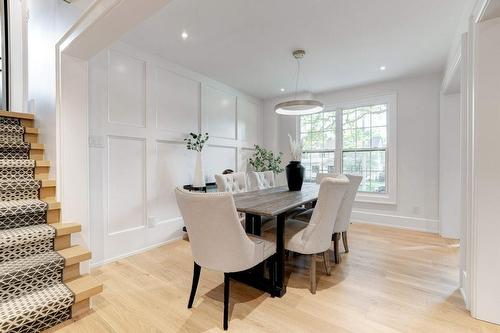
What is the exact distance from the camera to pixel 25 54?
2.92 m

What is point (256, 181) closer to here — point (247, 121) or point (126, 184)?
point (126, 184)

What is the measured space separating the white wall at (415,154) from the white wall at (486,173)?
256 centimetres

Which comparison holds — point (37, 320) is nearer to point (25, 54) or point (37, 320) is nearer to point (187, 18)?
point (187, 18)

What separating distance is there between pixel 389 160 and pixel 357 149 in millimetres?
588

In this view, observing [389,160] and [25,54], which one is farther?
[389,160]

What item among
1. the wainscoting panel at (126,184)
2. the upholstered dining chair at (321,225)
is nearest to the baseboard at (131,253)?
the wainscoting panel at (126,184)

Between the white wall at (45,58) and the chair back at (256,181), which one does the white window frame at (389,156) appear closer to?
the chair back at (256,181)

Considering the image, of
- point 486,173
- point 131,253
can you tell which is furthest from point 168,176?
point 486,173

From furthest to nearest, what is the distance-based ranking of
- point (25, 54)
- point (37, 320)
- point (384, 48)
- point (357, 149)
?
point (357, 149) < point (384, 48) < point (25, 54) < point (37, 320)

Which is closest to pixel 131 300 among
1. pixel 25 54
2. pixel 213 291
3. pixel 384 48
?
pixel 213 291

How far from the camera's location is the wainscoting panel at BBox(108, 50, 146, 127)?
2.91m

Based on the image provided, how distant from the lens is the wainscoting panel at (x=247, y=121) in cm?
498

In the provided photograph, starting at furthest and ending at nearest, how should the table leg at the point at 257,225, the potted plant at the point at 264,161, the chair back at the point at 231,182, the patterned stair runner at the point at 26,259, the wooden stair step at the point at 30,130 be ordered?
the potted plant at the point at 264,161 < the chair back at the point at 231,182 < the wooden stair step at the point at 30,130 < the table leg at the point at 257,225 < the patterned stair runner at the point at 26,259

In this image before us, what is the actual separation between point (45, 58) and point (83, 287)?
7.04ft
